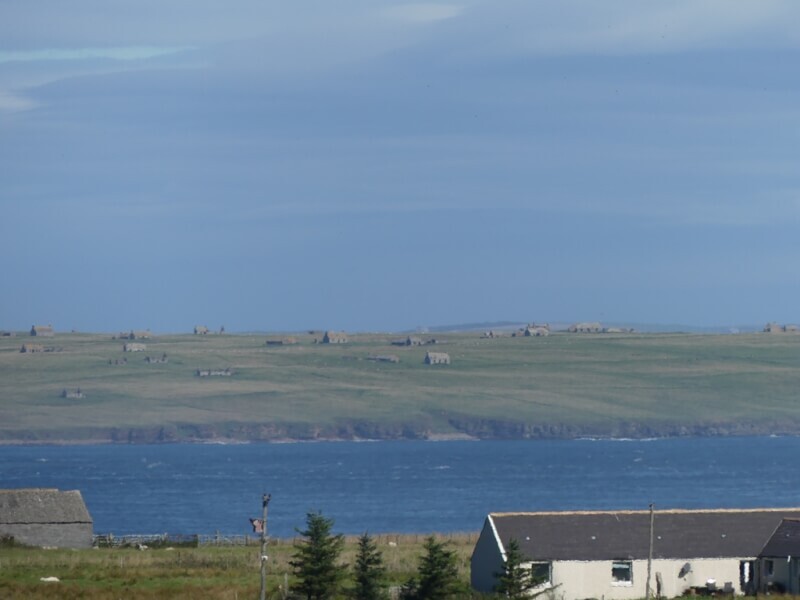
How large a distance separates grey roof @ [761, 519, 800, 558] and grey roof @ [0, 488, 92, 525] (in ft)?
97.0

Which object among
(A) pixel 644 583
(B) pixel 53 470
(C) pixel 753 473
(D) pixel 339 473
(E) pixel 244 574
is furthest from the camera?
(B) pixel 53 470

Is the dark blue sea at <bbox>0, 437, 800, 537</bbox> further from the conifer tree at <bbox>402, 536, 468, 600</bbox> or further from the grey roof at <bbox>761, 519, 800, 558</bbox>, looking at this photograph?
the conifer tree at <bbox>402, 536, 468, 600</bbox>

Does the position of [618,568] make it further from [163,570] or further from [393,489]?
[393,489]

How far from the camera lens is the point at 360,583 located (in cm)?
4378

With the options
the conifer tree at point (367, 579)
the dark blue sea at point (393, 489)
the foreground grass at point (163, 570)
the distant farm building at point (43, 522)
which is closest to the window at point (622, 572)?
the foreground grass at point (163, 570)

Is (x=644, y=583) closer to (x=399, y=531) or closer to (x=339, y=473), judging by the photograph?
(x=399, y=531)

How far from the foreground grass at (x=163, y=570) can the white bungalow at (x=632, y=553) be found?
3.22 meters

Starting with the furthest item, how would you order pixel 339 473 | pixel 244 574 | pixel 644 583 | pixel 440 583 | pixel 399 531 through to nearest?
pixel 339 473, pixel 399 531, pixel 244 574, pixel 644 583, pixel 440 583

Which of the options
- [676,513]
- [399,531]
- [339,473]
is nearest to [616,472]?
[339,473]

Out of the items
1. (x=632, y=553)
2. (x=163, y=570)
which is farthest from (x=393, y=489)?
(x=632, y=553)

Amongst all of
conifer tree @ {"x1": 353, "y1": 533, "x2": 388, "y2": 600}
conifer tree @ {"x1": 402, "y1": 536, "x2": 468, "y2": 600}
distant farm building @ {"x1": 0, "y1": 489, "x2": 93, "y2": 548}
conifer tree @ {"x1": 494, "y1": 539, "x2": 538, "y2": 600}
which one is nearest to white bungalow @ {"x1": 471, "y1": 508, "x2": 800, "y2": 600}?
conifer tree @ {"x1": 494, "y1": 539, "x2": 538, "y2": 600}

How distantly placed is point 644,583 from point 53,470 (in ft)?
481

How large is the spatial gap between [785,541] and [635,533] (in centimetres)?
417

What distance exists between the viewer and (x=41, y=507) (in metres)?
67.2
